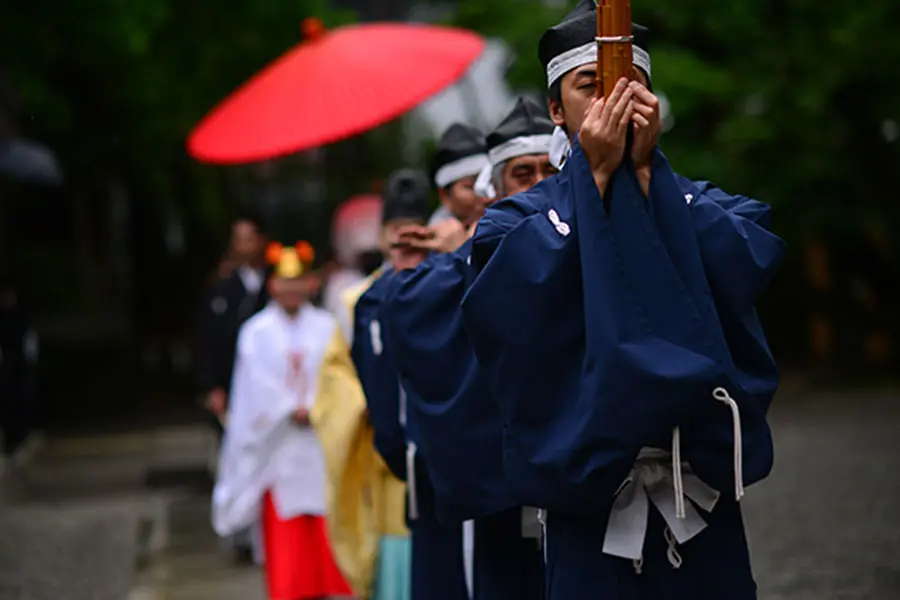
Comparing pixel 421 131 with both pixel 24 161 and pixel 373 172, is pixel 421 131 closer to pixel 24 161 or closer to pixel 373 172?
pixel 373 172

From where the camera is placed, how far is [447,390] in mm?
4609

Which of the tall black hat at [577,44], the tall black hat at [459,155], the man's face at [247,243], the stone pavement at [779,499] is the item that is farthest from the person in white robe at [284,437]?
the tall black hat at [577,44]

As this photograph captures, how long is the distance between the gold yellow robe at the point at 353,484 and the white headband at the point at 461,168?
0.94 m

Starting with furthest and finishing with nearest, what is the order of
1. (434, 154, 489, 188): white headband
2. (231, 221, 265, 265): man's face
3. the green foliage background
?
the green foliage background, (231, 221, 265, 265): man's face, (434, 154, 489, 188): white headband

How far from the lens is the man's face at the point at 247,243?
1077 cm

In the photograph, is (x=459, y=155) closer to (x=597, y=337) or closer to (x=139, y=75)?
(x=597, y=337)

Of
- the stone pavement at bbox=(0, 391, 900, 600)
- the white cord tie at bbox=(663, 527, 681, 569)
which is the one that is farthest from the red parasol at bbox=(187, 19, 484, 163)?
the white cord tie at bbox=(663, 527, 681, 569)

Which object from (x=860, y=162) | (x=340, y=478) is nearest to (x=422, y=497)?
(x=340, y=478)

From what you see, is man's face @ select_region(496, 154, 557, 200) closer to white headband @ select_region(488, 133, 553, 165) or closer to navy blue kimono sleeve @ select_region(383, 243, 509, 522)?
white headband @ select_region(488, 133, 553, 165)

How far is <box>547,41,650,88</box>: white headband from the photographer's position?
343 cm

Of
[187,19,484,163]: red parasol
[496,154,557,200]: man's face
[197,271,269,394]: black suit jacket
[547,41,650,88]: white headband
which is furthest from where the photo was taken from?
[197,271,269,394]: black suit jacket

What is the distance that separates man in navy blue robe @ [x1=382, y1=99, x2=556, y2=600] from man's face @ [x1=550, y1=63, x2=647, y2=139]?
0.89m

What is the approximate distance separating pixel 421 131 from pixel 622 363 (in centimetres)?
2242

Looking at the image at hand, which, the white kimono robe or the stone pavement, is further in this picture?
the stone pavement
